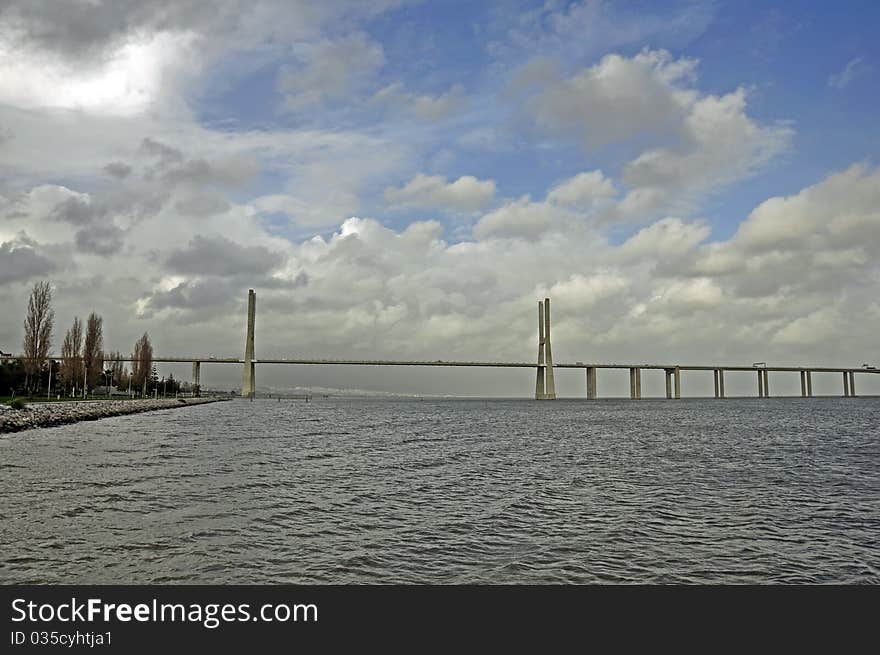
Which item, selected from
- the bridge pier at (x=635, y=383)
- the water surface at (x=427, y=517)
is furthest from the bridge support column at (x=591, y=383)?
the water surface at (x=427, y=517)

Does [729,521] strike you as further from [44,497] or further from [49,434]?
[49,434]

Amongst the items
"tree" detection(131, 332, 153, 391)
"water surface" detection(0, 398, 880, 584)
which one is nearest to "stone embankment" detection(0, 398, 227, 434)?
"water surface" detection(0, 398, 880, 584)

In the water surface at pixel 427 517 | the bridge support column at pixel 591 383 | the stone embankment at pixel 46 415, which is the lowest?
the water surface at pixel 427 517

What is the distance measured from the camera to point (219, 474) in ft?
54.6

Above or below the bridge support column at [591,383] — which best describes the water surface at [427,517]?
below

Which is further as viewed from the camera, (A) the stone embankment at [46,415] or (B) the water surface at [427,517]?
(A) the stone embankment at [46,415]

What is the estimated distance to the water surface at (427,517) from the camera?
7.94 metres

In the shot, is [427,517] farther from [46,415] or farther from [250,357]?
[250,357]

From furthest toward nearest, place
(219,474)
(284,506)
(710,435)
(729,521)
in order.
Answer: (710,435), (219,474), (284,506), (729,521)

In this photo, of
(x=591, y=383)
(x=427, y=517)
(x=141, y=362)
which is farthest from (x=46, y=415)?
(x=591, y=383)

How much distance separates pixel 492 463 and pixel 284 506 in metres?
9.63

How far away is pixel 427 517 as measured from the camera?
11258mm

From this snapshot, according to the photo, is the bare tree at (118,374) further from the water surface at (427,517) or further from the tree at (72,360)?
the water surface at (427,517)
